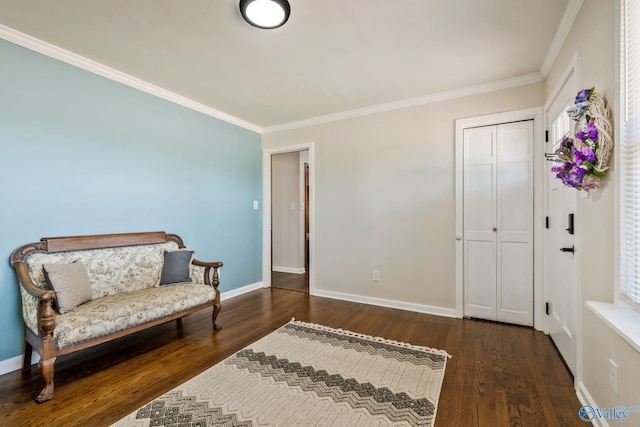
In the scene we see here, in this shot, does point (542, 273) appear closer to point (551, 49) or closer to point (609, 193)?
point (609, 193)

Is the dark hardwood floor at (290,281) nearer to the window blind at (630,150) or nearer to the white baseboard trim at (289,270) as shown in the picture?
the white baseboard trim at (289,270)

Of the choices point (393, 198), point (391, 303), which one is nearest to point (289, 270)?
point (391, 303)

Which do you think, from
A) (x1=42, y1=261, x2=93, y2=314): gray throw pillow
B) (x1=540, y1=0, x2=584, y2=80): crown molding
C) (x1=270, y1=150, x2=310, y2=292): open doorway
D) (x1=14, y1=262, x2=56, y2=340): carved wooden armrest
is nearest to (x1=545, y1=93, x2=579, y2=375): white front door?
(x1=540, y1=0, x2=584, y2=80): crown molding

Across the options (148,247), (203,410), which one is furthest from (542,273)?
(148,247)

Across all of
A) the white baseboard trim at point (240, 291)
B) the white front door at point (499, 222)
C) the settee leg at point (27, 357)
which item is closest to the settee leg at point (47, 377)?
the settee leg at point (27, 357)

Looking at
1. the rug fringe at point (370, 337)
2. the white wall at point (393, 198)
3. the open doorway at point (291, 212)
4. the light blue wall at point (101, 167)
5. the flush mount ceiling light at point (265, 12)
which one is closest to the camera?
the flush mount ceiling light at point (265, 12)

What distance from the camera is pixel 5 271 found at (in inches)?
81.7

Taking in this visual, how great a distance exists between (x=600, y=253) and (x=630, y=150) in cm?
58

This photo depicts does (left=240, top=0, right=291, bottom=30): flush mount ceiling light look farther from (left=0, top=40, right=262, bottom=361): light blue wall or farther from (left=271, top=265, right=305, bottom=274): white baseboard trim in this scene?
(left=271, top=265, right=305, bottom=274): white baseboard trim

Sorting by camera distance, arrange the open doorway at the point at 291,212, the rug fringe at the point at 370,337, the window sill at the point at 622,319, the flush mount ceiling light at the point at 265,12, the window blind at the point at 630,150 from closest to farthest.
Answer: the window sill at the point at 622,319, the window blind at the point at 630,150, the flush mount ceiling light at the point at 265,12, the rug fringe at the point at 370,337, the open doorway at the point at 291,212

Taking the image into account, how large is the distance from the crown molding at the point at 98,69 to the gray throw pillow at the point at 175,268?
180cm

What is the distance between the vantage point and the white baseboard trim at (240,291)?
3.82 meters

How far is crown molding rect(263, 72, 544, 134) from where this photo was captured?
9.31ft

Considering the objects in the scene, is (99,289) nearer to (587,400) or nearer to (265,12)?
(265,12)
